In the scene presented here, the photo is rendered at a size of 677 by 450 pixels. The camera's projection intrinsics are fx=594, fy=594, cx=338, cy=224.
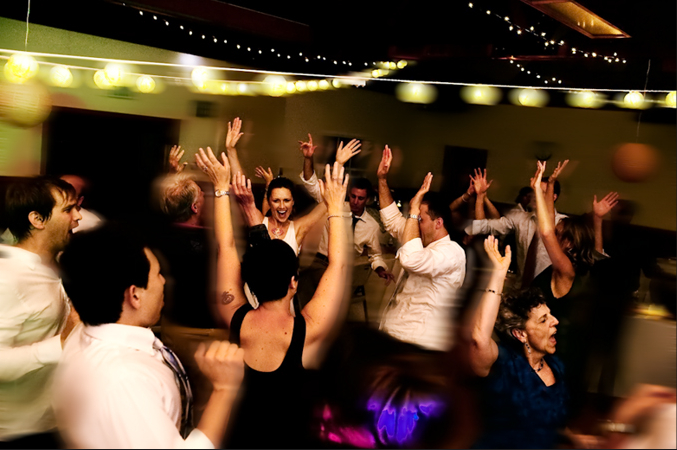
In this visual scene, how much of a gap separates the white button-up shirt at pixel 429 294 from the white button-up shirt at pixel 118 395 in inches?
63.6

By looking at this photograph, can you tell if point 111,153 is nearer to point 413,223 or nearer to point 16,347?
point 413,223

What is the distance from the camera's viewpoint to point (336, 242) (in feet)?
6.22

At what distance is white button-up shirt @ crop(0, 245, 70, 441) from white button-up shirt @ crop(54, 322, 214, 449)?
66 cm

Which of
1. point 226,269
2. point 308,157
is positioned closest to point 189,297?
point 226,269

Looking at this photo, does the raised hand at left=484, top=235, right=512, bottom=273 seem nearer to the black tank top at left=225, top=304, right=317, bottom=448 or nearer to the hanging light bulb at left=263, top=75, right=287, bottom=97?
the black tank top at left=225, top=304, right=317, bottom=448

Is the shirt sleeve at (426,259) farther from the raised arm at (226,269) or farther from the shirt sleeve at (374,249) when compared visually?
the shirt sleeve at (374,249)

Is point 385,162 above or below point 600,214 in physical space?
above

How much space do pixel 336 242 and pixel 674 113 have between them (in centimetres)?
323

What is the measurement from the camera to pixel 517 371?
2.02m

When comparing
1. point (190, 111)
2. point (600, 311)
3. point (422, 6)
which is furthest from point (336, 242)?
point (190, 111)

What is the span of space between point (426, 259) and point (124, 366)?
1759mm

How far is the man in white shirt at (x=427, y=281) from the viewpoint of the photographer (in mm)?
2707

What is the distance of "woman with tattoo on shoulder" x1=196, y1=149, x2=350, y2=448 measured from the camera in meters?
1.67

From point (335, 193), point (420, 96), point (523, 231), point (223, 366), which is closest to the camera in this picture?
point (223, 366)
